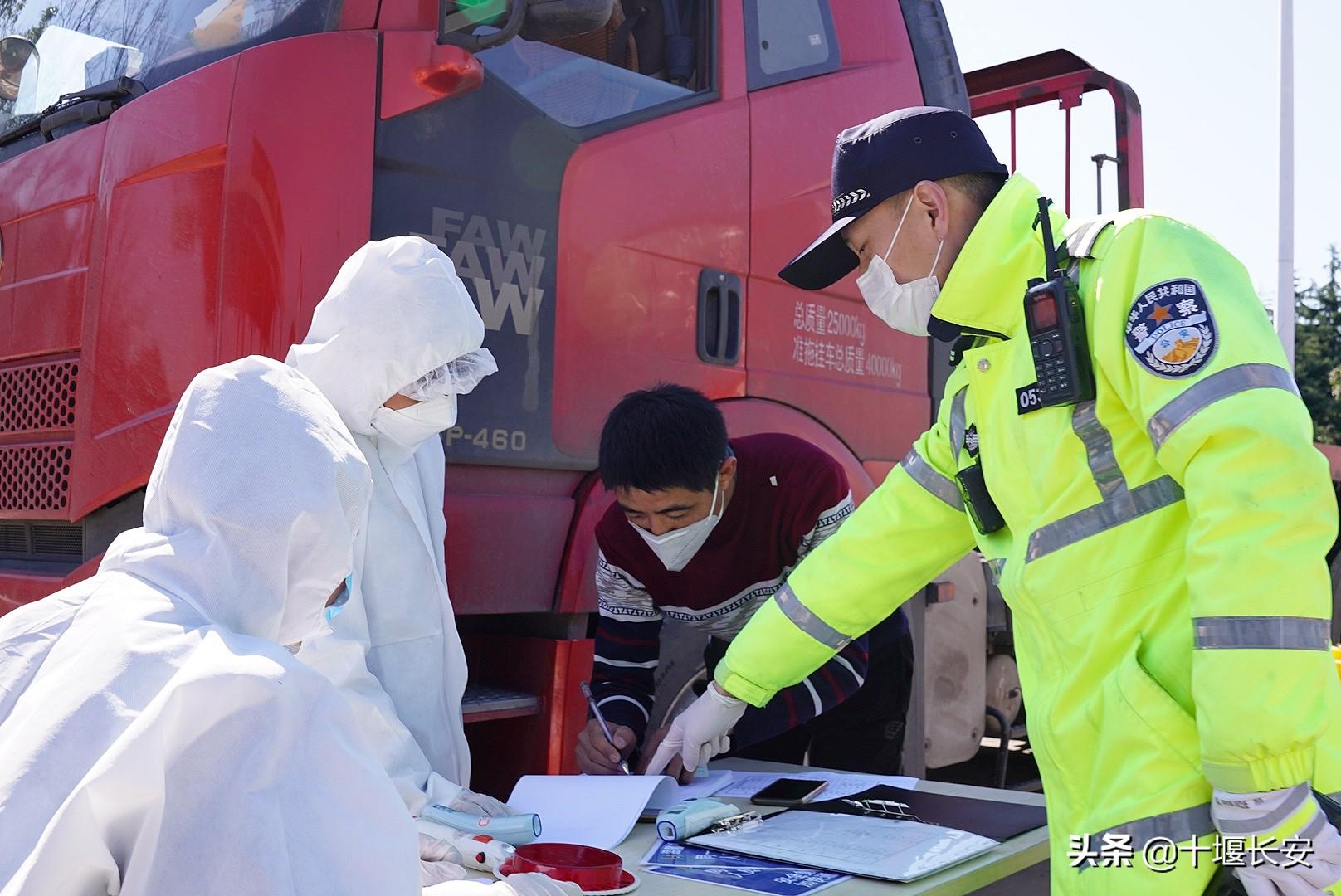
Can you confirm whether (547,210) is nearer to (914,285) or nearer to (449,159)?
(449,159)

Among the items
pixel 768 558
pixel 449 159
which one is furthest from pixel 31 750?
pixel 768 558

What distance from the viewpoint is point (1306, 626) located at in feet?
4.42

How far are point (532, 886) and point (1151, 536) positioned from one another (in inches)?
33.6

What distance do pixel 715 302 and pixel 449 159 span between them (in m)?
0.79

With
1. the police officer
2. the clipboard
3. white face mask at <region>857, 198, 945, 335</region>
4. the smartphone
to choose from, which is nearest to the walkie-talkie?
the police officer

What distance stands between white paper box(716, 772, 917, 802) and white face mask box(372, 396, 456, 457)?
0.82 meters

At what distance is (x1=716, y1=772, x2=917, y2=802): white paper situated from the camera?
2172mm

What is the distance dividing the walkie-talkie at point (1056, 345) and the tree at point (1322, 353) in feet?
72.3

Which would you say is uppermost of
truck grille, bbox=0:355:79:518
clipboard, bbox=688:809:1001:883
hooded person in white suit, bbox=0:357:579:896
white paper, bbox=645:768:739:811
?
truck grille, bbox=0:355:79:518

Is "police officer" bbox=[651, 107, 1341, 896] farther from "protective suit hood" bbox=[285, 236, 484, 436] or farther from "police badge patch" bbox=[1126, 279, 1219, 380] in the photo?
"protective suit hood" bbox=[285, 236, 484, 436]

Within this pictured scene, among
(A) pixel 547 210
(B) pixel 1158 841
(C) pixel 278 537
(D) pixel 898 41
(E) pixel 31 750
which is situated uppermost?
(D) pixel 898 41

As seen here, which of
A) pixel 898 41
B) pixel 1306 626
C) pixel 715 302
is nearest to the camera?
pixel 1306 626

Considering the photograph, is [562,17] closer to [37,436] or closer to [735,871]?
[37,436]

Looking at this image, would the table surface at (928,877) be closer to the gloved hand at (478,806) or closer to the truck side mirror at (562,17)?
the gloved hand at (478,806)
